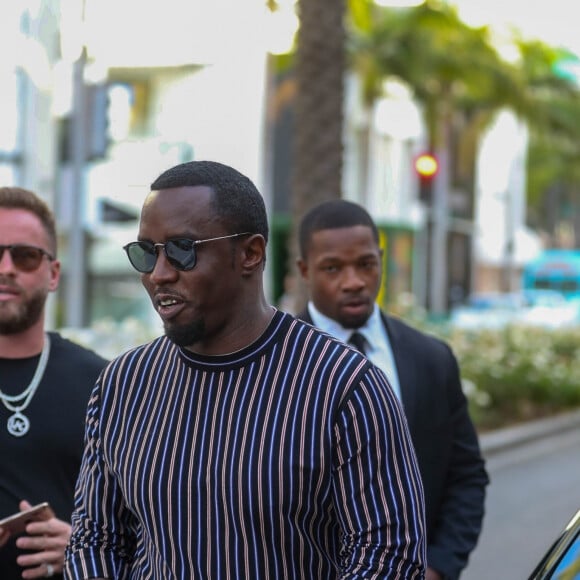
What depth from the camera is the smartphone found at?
10.0ft

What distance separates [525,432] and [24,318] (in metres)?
11.7

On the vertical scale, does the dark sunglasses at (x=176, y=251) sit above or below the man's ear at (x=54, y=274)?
above

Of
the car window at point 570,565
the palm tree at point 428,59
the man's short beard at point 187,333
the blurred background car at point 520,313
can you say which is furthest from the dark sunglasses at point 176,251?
the palm tree at point 428,59

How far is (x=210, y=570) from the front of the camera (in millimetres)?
2383

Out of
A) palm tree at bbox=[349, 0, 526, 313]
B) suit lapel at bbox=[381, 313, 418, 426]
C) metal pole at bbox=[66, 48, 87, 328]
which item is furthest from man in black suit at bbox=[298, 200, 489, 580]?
palm tree at bbox=[349, 0, 526, 313]

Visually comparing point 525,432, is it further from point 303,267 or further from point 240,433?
point 240,433

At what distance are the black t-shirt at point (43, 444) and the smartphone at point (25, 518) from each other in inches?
7.3

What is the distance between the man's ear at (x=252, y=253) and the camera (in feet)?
8.25

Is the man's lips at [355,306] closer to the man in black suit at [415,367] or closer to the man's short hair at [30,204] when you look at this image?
the man in black suit at [415,367]

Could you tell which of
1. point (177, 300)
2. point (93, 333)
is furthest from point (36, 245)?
point (93, 333)

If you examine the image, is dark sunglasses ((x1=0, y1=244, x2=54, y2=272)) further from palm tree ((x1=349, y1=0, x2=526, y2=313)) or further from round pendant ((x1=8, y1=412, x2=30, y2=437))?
palm tree ((x1=349, y1=0, x2=526, y2=313))

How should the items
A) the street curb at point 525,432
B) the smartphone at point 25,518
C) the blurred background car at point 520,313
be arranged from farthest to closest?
the blurred background car at point 520,313 < the street curb at point 525,432 < the smartphone at point 25,518

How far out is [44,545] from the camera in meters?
3.14

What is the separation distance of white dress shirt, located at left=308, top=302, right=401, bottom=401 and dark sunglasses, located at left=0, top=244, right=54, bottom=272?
975 millimetres
